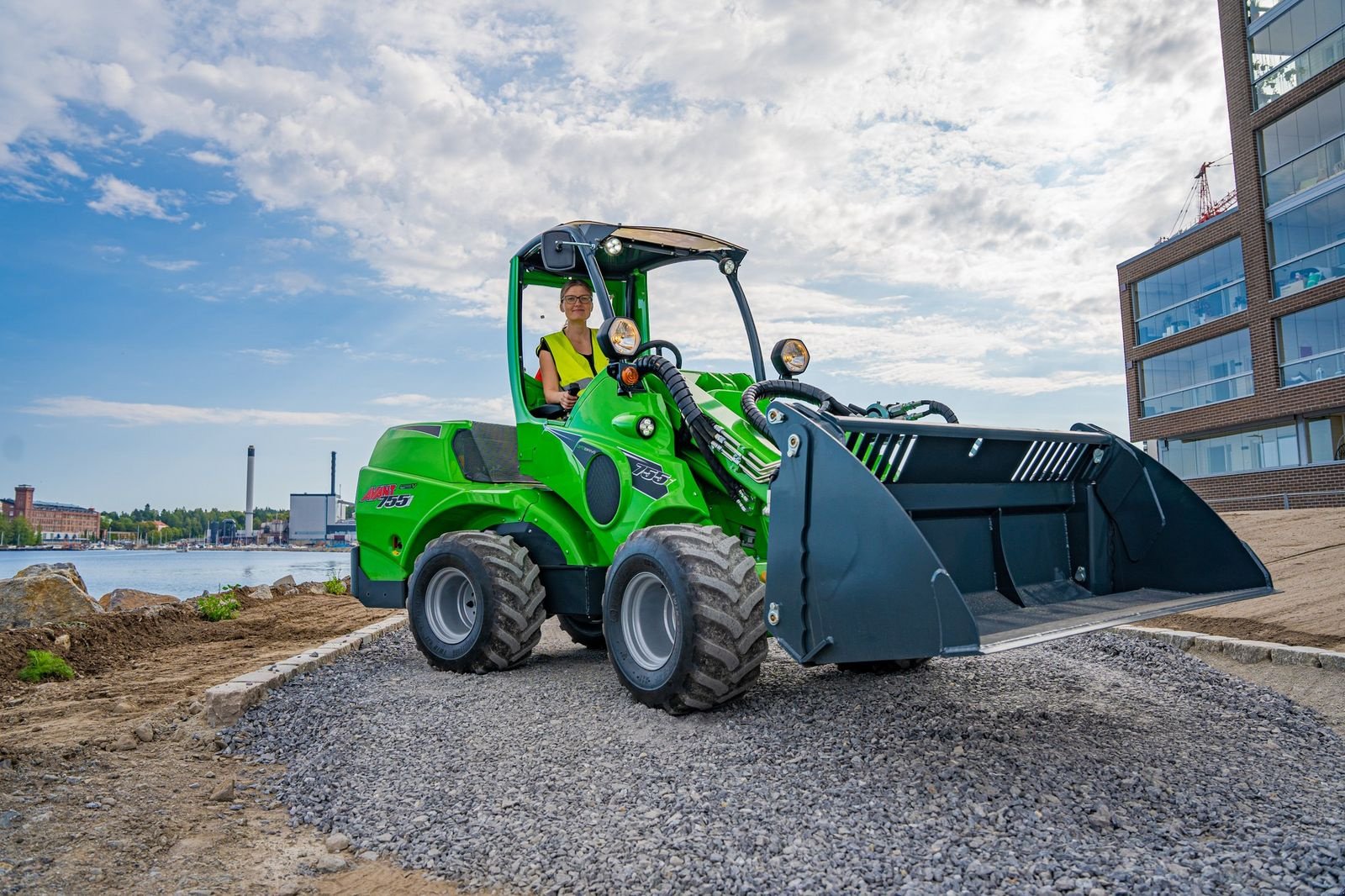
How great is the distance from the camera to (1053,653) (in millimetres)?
6262

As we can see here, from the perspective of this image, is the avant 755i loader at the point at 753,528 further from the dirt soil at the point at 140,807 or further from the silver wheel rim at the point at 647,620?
the dirt soil at the point at 140,807

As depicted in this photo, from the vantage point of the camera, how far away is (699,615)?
413cm

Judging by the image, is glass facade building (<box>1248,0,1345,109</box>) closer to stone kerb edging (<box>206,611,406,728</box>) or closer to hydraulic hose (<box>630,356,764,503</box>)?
hydraulic hose (<box>630,356,764,503</box>)

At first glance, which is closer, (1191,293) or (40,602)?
(40,602)

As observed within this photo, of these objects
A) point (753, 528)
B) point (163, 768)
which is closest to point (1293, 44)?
point (753, 528)

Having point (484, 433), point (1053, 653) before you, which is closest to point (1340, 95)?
point (1053, 653)

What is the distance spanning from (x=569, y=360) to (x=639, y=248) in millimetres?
890

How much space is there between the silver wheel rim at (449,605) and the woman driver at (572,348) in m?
1.39

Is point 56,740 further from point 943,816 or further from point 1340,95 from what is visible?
point 1340,95

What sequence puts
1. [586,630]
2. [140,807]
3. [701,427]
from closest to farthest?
1. [140,807]
2. [701,427]
3. [586,630]

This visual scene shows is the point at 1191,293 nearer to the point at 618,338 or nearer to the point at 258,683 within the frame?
the point at 618,338

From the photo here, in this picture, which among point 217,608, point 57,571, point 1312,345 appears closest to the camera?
point 217,608

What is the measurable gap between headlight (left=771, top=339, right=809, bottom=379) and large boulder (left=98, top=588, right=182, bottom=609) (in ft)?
38.0

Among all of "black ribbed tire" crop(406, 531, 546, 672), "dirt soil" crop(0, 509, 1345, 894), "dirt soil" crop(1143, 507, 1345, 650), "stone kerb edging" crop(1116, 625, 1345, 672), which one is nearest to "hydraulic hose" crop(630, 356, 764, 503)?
"black ribbed tire" crop(406, 531, 546, 672)
